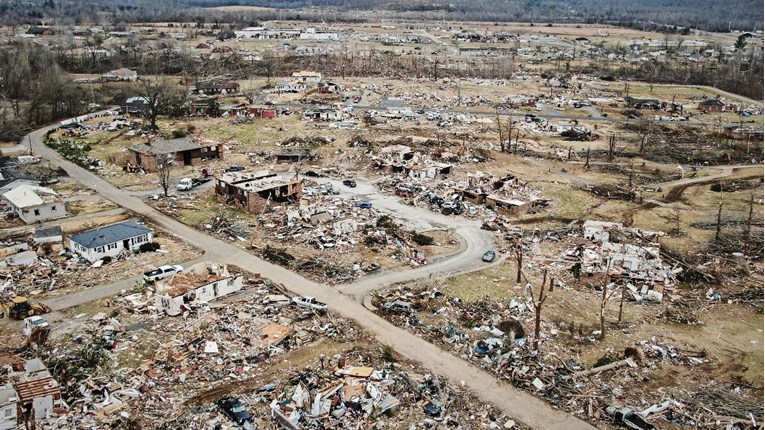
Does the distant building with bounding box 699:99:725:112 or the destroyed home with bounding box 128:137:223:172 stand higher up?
the destroyed home with bounding box 128:137:223:172

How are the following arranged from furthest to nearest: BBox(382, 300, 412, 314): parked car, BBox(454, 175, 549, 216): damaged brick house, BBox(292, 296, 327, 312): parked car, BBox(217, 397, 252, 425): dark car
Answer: BBox(454, 175, 549, 216): damaged brick house, BBox(382, 300, 412, 314): parked car, BBox(292, 296, 327, 312): parked car, BBox(217, 397, 252, 425): dark car

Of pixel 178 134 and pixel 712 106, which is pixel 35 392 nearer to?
pixel 178 134

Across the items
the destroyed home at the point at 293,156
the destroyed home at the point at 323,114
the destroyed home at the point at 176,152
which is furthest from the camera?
the destroyed home at the point at 323,114

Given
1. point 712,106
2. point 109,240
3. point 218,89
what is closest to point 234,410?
point 109,240

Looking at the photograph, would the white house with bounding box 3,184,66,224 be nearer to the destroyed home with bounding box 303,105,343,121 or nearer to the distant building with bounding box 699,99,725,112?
the destroyed home with bounding box 303,105,343,121

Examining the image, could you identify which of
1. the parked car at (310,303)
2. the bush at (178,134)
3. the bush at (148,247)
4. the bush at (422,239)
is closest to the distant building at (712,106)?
the bush at (422,239)

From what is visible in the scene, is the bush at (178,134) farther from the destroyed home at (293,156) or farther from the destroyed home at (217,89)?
the destroyed home at (217,89)

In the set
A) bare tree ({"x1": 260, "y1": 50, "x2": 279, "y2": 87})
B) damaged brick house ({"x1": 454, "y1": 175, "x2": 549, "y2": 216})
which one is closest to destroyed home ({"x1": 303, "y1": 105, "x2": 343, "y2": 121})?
bare tree ({"x1": 260, "y1": 50, "x2": 279, "y2": 87})
